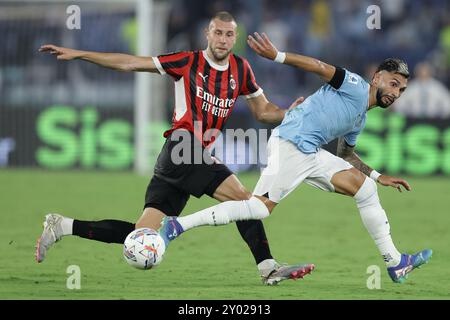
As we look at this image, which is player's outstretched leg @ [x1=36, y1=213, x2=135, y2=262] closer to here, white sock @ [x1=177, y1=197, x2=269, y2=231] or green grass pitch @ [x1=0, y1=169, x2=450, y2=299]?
green grass pitch @ [x1=0, y1=169, x2=450, y2=299]

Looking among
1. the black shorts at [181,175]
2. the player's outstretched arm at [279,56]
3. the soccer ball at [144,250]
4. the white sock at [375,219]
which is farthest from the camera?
the black shorts at [181,175]

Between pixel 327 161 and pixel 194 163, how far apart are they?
1.07m

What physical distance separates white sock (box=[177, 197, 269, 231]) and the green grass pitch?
1.73 ft

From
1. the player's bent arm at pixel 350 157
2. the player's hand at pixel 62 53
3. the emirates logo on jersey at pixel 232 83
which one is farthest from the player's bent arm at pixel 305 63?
the player's hand at pixel 62 53

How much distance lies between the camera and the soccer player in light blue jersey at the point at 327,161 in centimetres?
821

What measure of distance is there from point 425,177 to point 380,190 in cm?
161

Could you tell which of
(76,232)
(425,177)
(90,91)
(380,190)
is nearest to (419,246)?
(76,232)

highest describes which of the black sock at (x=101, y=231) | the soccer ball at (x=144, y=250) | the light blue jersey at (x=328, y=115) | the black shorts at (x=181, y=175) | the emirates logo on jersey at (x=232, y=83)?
the emirates logo on jersey at (x=232, y=83)

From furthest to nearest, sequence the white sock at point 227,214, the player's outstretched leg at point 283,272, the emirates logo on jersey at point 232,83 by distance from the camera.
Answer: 1. the emirates logo on jersey at point 232,83
2. the player's outstretched leg at point 283,272
3. the white sock at point 227,214

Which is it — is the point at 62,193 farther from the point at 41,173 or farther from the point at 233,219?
the point at 233,219

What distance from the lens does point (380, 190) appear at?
17.9m

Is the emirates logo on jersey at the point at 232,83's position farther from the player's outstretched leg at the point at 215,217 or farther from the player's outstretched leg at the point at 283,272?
the player's outstretched leg at the point at 283,272

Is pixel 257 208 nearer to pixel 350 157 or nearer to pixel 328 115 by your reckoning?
pixel 328 115

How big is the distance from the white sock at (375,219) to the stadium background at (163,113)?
2047mm
